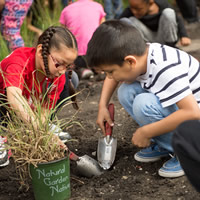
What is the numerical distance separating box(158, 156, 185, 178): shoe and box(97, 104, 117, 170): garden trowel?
0.91 ft

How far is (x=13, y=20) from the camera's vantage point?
349cm

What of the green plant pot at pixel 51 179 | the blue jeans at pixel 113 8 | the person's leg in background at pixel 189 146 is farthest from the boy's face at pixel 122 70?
the blue jeans at pixel 113 8

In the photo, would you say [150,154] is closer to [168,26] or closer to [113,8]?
[168,26]

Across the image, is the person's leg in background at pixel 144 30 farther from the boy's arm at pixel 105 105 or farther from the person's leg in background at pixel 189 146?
the person's leg in background at pixel 189 146

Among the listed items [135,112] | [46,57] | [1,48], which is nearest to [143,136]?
[135,112]

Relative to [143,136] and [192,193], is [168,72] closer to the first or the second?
[143,136]

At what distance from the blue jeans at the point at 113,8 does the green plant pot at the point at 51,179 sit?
317cm

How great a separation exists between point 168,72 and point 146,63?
0.43 ft

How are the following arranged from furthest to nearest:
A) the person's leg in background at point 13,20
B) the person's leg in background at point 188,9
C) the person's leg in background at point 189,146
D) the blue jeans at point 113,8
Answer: the person's leg in background at point 188,9 → the blue jeans at point 113,8 → the person's leg in background at point 13,20 → the person's leg in background at point 189,146

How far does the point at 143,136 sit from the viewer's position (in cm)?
182

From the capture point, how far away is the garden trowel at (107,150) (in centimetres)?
204

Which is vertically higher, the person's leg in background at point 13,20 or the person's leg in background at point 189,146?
the person's leg in background at point 189,146

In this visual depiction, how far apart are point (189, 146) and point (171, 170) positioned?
2.54 feet

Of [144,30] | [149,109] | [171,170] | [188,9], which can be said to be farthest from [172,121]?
[188,9]
